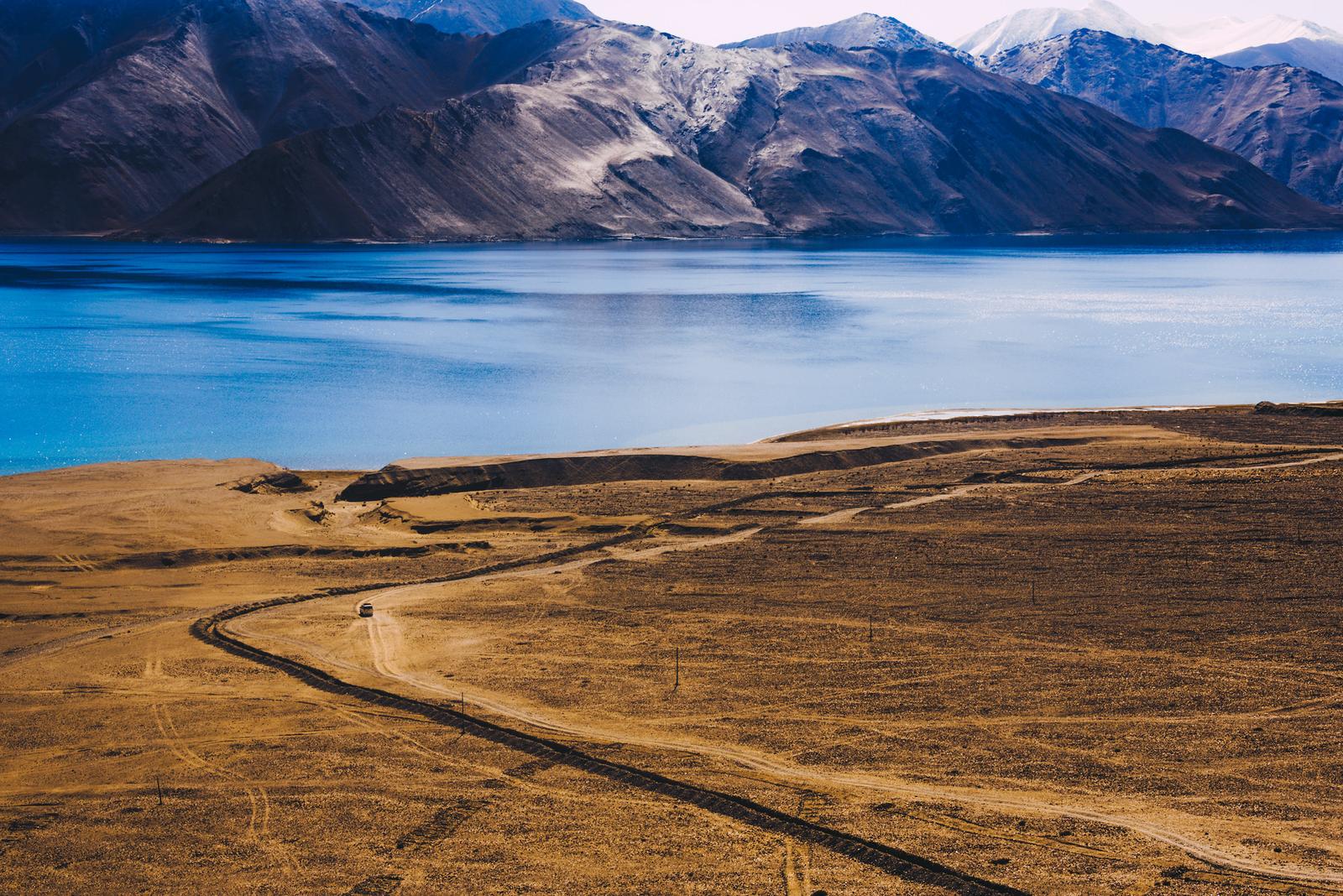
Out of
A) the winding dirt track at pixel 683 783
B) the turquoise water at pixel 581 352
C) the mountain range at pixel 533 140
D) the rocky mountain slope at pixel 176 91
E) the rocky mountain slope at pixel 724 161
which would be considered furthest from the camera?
the rocky mountain slope at pixel 176 91

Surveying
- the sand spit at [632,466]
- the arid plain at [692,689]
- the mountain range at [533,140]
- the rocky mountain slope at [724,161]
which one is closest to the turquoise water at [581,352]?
the sand spit at [632,466]

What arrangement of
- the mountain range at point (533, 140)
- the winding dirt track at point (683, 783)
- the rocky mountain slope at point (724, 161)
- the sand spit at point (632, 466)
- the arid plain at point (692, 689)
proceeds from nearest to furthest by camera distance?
1. the winding dirt track at point (683, 783)
2. the arid plain at point (692, 689)
3. the sand spit at point (632, 466)
4. the rocky mountain slope at point (724, 161)
5. the mountain range at point (533, 140)

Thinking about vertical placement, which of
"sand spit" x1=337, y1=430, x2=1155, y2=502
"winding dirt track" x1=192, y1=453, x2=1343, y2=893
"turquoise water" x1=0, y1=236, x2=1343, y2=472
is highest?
"turquoise water" x1=0, y1=236, x2=1343, y2=472

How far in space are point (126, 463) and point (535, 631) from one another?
13888mm

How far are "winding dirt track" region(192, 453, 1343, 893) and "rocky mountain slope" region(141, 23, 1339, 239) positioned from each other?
12006 cm

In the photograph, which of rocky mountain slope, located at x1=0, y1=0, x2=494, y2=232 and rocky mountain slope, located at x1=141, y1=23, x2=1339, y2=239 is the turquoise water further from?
rocky mountain slope, located at x1=0, y1=0, x2=494, y2=232

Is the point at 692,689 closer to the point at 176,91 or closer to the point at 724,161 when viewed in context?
the point at 724,161

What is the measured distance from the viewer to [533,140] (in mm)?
144125

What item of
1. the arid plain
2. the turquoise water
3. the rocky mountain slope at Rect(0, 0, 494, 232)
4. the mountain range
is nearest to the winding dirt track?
the arid plain

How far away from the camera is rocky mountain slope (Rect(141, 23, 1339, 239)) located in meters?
130

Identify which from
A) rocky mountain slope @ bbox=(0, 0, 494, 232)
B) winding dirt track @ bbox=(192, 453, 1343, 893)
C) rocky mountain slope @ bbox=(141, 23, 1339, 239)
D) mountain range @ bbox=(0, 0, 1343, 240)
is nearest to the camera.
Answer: winding dirt track @ bbox=(192, 453, 1343, 893)

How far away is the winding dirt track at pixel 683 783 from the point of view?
7230 millimetres

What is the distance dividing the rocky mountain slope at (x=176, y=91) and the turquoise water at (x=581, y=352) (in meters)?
58.5

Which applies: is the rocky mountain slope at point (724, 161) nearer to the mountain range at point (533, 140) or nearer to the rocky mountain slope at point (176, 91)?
the mountain range at point (533, 140)
